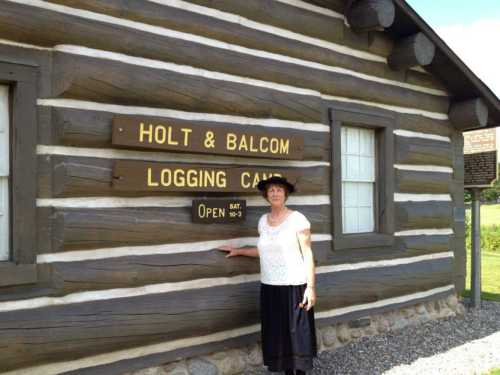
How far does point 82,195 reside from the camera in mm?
3633

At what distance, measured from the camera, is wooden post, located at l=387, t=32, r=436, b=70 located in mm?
6031

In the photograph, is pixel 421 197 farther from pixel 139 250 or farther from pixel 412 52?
pixel 139 250

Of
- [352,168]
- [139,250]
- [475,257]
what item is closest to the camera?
[139,250]

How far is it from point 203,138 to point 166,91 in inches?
19.1

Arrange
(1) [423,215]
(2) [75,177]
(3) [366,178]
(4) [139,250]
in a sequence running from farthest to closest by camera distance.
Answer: (1) [423,215], (3) [366,178], (4) [139,250], (2) [75,177]

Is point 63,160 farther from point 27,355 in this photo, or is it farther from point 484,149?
point 484,149

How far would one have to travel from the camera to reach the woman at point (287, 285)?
416 cm

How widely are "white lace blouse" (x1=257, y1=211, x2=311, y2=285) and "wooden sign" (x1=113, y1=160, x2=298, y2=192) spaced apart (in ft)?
1.88

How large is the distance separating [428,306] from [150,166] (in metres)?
4.64

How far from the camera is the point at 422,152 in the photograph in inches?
258

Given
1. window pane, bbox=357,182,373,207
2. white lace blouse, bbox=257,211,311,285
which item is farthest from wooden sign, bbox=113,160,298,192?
window pane, bbox=357,182,373,207

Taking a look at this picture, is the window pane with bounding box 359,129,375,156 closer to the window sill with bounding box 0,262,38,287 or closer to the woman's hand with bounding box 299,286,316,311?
the woman's hand with bounding box 299,286,316,311

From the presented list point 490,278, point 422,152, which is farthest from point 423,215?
point 490,278

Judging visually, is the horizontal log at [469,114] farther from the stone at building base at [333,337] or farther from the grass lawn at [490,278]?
the grass lawn at [490,278]
